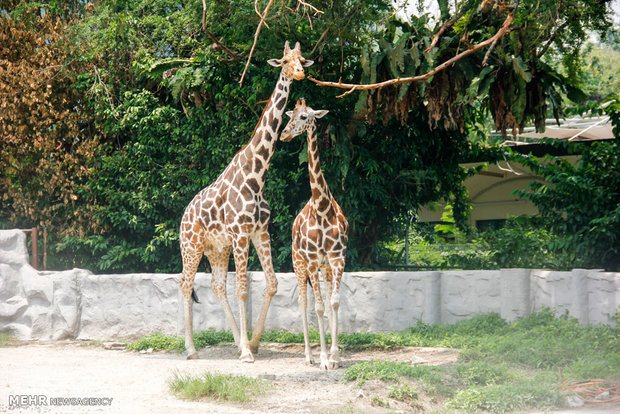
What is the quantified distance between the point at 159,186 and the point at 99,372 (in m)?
6.34

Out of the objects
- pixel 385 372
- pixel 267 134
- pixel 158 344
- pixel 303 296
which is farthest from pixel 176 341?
pixel 385 372

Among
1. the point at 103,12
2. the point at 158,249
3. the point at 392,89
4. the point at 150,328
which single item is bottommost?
the point at 150,328

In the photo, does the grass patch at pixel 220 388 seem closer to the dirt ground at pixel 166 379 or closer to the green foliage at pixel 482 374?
the dirt ground at pixel 166 379

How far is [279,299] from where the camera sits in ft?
34.6

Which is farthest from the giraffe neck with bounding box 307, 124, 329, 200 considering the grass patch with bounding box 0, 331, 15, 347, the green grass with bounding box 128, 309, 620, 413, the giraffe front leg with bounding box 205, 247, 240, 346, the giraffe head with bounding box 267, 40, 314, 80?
the grass patch with bounding box 0, 331, 15, 347

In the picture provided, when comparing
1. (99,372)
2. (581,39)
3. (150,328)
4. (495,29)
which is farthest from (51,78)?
(581,39)

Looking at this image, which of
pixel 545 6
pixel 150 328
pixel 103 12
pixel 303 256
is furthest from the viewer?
pixel 103 12

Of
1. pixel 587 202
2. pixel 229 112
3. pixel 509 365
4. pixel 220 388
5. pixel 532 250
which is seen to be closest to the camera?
pixel 220 388

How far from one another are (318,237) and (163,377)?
2.43 meters

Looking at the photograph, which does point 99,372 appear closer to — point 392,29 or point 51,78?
point 392,29

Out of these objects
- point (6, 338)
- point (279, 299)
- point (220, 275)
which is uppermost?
point (220, 275)

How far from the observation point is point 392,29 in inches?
431

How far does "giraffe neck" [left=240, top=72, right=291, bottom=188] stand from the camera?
9.07 meters

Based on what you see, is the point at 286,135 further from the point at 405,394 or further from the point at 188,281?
the point at 405,394
